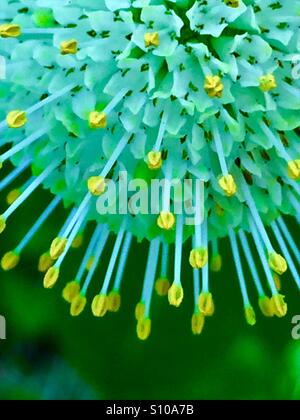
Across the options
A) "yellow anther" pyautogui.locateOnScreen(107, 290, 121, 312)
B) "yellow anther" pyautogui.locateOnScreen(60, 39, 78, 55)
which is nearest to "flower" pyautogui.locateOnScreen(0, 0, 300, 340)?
"yellow anther" pyautogui.locateOnScreen(60, 39, 78, 55)

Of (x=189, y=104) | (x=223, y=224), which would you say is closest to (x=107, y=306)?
(x=223, y=224)

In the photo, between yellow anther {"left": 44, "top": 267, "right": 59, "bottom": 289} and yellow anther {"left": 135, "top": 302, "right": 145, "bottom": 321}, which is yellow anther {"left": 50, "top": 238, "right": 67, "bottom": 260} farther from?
yellow anther {"left": 135, "top": 302, "right": 145, "bottom": 321}

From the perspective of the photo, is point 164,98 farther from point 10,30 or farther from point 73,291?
point 73,291

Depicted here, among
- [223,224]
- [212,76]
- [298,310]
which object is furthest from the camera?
[298,310]

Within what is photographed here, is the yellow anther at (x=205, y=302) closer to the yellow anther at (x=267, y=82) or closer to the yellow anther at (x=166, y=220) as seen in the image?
the yellow anther at (x=166, y=220)

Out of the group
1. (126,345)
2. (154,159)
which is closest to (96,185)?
(154,159)

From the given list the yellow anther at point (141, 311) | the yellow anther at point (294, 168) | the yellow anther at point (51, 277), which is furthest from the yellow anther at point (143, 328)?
the yellow anther at point (294, 168)
